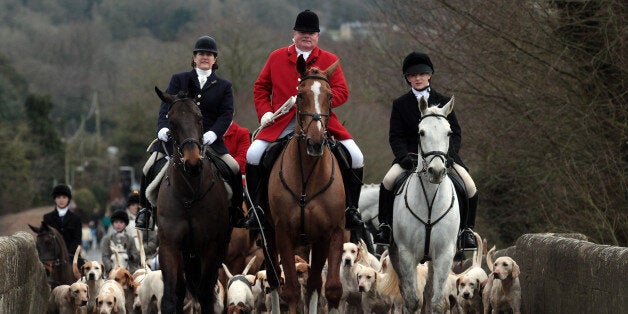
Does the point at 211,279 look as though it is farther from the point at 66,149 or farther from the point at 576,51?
the point at 66,149

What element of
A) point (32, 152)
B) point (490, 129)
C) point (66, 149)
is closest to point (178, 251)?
point (490, 129)

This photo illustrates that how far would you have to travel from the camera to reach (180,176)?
12.8 metres

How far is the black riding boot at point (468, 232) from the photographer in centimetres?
1296

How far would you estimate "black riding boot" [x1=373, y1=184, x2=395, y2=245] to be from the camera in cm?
1292

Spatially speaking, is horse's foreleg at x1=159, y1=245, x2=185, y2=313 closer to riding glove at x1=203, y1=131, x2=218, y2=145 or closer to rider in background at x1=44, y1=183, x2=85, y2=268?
riding glove at x1=203, y1=131, x2=218, y2=145

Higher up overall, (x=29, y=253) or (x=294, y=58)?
(x=294, y=58)

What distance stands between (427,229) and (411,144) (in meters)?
1.08

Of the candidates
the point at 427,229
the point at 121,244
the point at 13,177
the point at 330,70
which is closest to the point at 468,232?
the point at 427,229

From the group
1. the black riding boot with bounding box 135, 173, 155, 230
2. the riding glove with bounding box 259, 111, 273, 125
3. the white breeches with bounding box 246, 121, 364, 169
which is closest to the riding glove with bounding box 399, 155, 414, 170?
the white breeches with bounding box 246, 121, 364, 169

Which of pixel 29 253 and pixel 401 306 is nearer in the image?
pixel 29 253

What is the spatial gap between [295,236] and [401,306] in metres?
4.50

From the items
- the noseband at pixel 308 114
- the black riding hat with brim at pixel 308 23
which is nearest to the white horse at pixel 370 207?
the black riding hat with brim at pixel 308 23

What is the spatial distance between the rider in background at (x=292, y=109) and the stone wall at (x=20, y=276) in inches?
82.9

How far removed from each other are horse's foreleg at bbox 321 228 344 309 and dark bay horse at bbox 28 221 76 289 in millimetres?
7960
